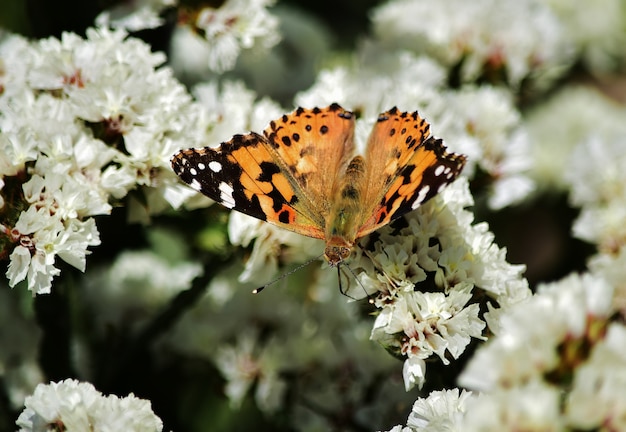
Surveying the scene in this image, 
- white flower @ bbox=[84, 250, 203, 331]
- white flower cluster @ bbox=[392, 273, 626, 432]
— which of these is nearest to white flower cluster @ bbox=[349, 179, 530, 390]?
white flower cluster @ bbox=[392, 273, 626, 432]

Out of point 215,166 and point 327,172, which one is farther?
point 327,172

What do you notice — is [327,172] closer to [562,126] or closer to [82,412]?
[82,412]

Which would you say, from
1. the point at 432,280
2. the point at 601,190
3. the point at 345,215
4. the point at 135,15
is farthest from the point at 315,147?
the point at 601,190

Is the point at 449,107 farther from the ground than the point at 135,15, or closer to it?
closer to it

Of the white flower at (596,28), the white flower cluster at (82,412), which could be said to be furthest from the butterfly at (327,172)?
the white flower at (596,28)

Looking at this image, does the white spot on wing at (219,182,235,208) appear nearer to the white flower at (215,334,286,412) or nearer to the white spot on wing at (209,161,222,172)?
the white spot on wing at (209,161,222,172)

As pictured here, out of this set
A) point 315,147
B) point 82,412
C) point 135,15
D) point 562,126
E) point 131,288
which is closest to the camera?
point 82,412

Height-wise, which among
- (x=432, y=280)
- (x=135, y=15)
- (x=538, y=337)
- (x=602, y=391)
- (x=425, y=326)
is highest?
(x=135, y=15)
